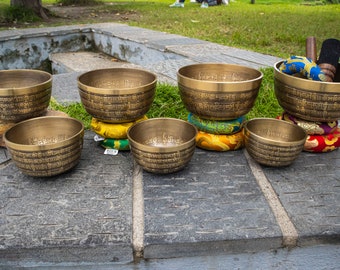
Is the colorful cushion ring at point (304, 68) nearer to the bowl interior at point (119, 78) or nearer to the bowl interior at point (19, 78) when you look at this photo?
the bowl interior at point (119, 78)

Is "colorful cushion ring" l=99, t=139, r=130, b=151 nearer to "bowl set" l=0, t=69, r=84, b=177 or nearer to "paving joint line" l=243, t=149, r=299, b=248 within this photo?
"bowl set" l=0, t=69, r=84, b=177

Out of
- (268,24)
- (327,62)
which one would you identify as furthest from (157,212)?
(268,24)

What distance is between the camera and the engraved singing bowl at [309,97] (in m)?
1.41

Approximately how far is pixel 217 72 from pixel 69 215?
97 cm

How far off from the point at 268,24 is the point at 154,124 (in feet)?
14.1

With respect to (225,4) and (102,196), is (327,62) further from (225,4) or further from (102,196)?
(225,4)

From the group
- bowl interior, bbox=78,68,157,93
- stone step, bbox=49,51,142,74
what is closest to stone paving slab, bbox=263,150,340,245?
bowl interior, bbox=78,68,157,93

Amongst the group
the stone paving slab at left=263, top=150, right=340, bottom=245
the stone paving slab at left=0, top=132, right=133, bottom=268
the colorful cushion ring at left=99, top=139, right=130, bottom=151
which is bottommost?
the stone paving slab at left=0, top=132, right=133, bottom=268

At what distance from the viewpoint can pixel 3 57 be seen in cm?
425

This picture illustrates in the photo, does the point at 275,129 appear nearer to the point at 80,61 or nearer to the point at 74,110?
the point at 74,110

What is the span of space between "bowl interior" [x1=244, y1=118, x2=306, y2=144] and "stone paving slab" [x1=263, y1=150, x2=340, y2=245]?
107mm

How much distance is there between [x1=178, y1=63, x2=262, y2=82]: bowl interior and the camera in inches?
67.8

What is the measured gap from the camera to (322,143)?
1586 mm

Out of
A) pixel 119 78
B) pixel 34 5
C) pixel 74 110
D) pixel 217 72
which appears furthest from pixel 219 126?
pixel 34 5
